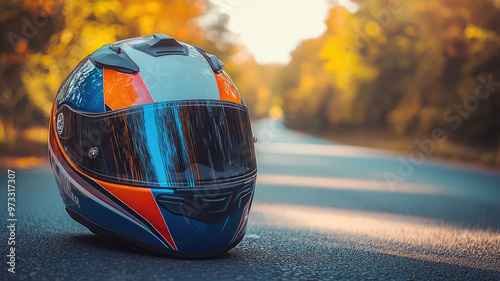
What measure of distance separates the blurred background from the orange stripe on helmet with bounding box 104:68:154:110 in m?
9.07

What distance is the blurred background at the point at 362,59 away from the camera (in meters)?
14.0

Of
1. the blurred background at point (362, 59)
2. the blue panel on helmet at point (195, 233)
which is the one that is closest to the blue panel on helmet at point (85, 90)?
the blue panel on helmet at point (195, 233)

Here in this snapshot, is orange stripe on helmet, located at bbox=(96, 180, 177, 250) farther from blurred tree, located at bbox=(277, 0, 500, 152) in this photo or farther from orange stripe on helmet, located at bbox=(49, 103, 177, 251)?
blurred tree, located at bbox=(277, 0, 500, 152)

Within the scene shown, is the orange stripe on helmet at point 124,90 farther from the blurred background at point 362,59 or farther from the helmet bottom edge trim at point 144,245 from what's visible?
the blurred background at point 362,59

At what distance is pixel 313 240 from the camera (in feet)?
15.8

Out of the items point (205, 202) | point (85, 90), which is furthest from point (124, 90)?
point (205, 202)

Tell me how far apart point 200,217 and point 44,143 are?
521 inches

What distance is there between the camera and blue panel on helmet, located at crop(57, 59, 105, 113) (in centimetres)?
371

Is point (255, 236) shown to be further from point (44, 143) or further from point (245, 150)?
point (44, 143)

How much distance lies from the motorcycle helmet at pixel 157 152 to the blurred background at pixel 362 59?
351 inches

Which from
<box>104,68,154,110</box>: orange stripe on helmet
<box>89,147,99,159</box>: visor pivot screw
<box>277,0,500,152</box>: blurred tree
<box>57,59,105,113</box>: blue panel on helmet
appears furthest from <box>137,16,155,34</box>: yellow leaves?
<box>89,147,99,159</box>: visor pivot screw

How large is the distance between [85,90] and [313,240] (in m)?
2.48

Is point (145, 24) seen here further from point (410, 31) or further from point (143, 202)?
point (410, 31)

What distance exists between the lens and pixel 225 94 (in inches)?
153
